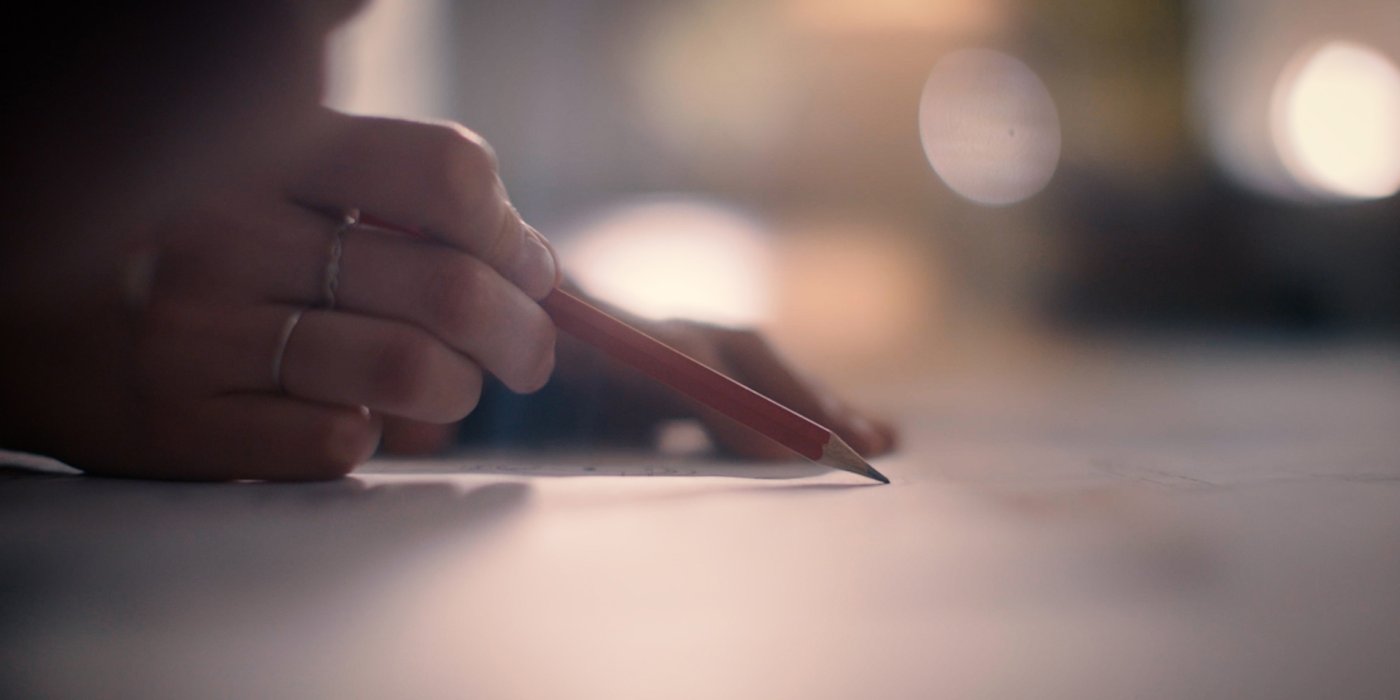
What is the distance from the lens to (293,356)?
0.29m

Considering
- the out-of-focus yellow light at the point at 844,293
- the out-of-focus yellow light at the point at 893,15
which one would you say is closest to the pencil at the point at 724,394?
the out-of-focus yellow light at the point at 844,293

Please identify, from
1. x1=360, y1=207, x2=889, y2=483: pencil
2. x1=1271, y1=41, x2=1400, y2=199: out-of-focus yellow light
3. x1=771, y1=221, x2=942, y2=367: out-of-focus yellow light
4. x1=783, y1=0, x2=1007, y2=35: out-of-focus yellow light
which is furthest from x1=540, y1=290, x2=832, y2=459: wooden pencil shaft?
x1=1271, y1=41, x2=1400, y2=199: out-of-focus yellow light

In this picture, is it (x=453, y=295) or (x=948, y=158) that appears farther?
(x=948, y=158)

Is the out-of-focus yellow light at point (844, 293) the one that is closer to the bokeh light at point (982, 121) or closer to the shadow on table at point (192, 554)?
the bokeh light at point (982, 121)

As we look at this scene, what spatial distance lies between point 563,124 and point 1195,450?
2.64 feet

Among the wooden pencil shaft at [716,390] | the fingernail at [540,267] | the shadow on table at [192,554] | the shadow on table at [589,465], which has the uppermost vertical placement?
the fingernail at [540,267]

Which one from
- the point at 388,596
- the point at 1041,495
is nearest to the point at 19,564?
the point at 388,596

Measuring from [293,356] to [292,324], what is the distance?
12 millimetres

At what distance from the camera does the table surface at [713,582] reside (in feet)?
0.47

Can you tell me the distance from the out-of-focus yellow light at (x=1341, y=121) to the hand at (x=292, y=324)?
1503 mm

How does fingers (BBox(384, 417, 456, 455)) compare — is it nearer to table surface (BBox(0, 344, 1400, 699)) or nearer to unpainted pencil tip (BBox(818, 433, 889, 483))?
table surface (BBox(0, 344, 1400, 699))

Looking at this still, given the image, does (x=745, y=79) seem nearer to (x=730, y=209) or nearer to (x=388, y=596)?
(x=730, y=209)

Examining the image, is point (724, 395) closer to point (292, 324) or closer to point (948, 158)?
point (292, 324)

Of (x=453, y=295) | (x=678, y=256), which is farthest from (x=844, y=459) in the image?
(x=678, y=256)
